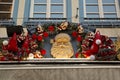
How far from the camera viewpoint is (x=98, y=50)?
30.7 ft

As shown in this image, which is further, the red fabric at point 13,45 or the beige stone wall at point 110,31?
the beige stone wall at point 110,31

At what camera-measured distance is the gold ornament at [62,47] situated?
9.73 metres

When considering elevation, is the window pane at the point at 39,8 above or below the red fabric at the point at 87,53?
above

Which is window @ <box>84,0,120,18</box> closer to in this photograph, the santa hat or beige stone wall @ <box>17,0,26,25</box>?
the santa hat

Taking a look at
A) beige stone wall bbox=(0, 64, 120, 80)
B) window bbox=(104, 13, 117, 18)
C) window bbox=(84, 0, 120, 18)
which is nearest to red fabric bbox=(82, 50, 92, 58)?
beige stone wall bbox=(0, 64, 120, 80)

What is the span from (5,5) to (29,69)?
3.05 metres

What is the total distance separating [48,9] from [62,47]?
1565mm

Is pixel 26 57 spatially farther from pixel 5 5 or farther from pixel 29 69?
pixel 5 5

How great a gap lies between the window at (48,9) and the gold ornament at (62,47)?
1053mm

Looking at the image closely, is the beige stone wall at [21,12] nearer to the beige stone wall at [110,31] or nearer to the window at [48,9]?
the window at [48,9]

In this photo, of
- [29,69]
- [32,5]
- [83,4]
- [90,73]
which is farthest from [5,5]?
[90,73]

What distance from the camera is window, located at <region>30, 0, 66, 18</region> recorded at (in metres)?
10.9

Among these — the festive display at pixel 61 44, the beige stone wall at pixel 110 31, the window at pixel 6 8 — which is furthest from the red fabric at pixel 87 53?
the window at pixel 6 8

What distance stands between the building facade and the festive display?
63 centimetres
